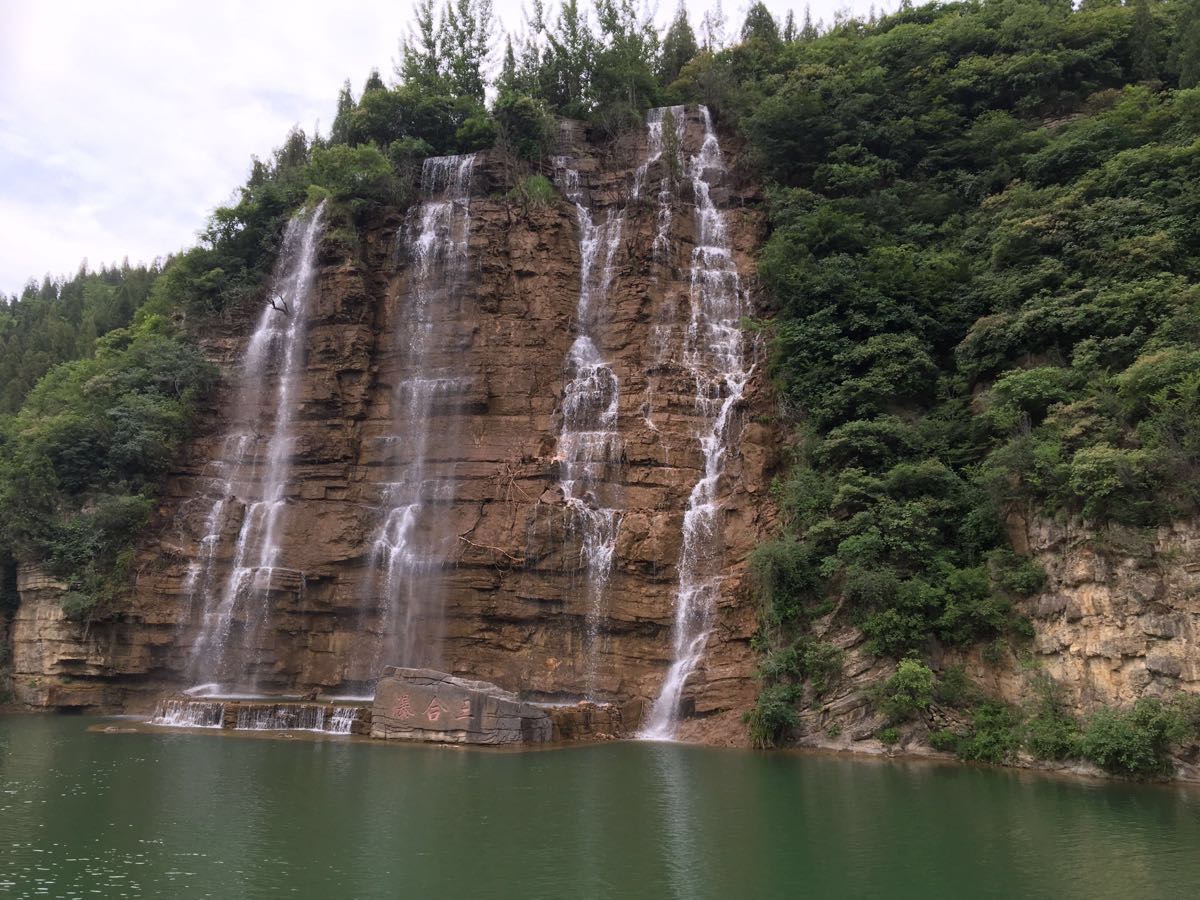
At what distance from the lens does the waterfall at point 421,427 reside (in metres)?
31.1

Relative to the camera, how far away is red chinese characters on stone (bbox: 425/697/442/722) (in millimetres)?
24812

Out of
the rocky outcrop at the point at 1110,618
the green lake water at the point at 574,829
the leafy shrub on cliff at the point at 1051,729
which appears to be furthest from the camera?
the leafy shrub on cliff at the point at 1051,729

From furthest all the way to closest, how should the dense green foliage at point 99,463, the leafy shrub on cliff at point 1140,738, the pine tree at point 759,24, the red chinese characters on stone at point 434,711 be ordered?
the pine tree at point 759,24 → the dense green foliage at point 99,463 → the red chinese characters on stone at point 434,711 → the leafy shrub on cliff at point 1140,738

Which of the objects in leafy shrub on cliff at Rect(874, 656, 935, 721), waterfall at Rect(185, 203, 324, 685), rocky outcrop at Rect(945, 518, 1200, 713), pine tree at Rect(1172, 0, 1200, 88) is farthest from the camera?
pine tree at Rect(1172, 0, 1200, 88)

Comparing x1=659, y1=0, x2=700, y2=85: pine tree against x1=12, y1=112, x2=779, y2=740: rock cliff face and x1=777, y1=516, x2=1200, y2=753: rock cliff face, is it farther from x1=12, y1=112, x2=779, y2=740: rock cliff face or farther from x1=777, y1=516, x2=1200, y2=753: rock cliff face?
x1=777, y1=516, x2=1200, y2=753: rock cliff face

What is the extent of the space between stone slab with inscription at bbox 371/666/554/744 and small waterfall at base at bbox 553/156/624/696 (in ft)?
13.5

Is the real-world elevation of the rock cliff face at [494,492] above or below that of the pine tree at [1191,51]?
below

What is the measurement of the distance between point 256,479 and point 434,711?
51.0ft

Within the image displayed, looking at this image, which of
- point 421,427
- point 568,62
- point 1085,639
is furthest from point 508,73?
point 1085,639

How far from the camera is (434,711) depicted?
980 inches

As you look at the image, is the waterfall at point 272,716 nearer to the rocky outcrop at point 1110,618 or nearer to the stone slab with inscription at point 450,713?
the stone slab with inscription at point 450,713

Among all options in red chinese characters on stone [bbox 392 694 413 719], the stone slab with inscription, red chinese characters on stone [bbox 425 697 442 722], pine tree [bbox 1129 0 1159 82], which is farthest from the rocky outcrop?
pine tree [bbox 1129 0 1159 82]

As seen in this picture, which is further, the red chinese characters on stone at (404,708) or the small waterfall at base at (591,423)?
the small waterfall at base at (591,423)

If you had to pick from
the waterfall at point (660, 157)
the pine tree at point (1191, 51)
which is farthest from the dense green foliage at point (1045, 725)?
the pine tree at point (1191, 51)
